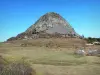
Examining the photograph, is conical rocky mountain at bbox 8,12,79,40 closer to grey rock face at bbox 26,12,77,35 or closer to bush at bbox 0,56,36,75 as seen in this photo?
grey rock face at bbox 26,12,77,35

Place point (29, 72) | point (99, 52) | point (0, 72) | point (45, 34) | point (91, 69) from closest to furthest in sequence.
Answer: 1. point (0, 72)
2. point (29, 72)
3. point (91, 69)
4. point (99, 52)
5. point (45, 34)

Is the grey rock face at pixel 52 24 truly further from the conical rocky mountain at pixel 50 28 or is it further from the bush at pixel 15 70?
the bush at pixel 15 70

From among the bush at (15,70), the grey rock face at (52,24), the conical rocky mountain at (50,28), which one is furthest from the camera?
the grey rock face at (52,24)

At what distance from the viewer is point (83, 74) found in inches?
705

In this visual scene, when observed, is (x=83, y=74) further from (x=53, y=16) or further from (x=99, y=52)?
(x=53, y=16)

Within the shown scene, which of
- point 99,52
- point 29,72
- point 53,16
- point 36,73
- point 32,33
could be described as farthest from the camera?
point 53,16

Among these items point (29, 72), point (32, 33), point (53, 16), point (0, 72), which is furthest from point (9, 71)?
point (53, 16)

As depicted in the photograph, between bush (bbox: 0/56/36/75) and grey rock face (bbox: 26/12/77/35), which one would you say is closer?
bush (bbox: 0/56/36/75)

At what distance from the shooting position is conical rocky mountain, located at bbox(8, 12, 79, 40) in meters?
73.8

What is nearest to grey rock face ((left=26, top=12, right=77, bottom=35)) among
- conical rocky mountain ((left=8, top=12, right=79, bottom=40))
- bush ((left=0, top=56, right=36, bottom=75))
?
conical rocky mountain ((left=8, top=12, right=79, bottom=40))

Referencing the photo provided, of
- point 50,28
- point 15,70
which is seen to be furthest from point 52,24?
point 15,70

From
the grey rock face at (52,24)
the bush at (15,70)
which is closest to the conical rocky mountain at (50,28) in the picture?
the grey rock face at (52,24)

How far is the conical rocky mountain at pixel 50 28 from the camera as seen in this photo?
7375 cm

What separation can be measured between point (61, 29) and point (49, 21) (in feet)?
17.2
